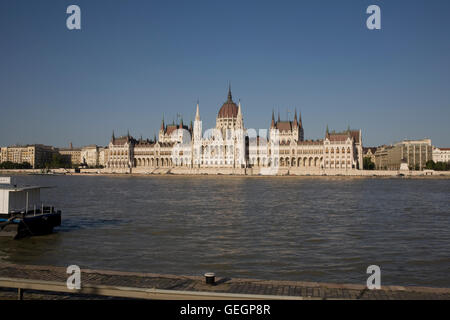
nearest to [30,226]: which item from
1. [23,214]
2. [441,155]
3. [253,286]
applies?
[23,214]

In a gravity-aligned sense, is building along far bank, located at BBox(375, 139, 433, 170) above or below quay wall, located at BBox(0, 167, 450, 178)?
above

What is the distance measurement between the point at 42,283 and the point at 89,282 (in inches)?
74.0

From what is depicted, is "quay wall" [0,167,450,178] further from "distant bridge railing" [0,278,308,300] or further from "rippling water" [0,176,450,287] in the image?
"distant bridge railing" [0,278,308,300]

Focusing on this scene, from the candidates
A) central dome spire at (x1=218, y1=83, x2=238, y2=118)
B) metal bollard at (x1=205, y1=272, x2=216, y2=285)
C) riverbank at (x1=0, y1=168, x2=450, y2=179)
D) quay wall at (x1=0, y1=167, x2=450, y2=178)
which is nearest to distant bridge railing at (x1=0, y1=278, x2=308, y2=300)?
metal bollard at (x1=205, y1=272, x2=216, y2=285)

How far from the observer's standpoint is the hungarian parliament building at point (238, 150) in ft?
386

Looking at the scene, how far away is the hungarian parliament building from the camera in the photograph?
118 m

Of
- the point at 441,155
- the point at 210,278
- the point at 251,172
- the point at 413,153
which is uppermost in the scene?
the point at 413,153

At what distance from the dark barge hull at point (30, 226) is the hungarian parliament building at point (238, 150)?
94.8 m

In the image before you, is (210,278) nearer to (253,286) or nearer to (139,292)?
(253,286)

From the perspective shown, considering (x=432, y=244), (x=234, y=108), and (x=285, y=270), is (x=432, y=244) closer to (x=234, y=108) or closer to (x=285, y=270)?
(x=285, y=270)

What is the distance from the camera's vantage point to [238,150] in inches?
4779

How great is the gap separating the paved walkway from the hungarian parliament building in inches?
4029

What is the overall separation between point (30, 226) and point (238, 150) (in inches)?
4134
